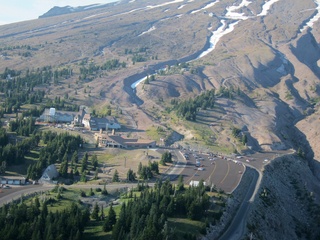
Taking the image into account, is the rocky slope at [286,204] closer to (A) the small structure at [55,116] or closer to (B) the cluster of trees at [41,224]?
(B) the cluster of trees at [41,224]

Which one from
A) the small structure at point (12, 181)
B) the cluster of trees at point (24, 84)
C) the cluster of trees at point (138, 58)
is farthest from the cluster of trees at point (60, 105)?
the cluster of trees at point (138, 58)

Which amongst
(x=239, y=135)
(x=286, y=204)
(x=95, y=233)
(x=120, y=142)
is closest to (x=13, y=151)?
(x=120, y=142)

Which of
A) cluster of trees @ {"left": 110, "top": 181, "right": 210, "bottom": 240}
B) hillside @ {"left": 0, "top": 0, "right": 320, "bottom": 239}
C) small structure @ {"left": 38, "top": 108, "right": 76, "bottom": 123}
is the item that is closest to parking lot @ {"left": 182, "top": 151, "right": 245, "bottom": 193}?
hillside @ {"left": 0, "top": 0, "right": 320, "bottom": 239}

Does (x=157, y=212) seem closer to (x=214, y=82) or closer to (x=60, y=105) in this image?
(x=60, y=105)

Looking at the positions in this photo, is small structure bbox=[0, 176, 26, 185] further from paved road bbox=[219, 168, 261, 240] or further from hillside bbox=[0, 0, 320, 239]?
hillside bbox=[0, 0, 320, 239]

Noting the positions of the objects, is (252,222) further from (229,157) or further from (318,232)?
(229,157)

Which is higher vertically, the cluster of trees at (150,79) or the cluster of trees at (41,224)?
the cluster of trees at (150,79)
